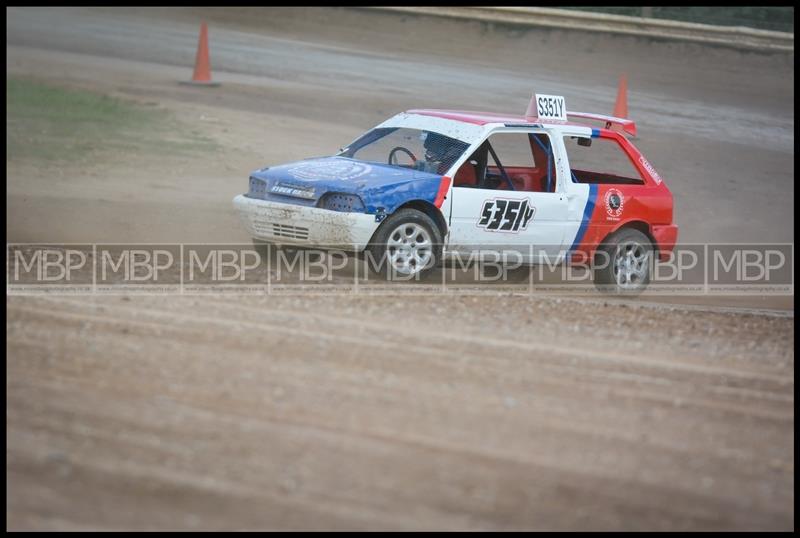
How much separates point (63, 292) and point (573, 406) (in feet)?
13.0

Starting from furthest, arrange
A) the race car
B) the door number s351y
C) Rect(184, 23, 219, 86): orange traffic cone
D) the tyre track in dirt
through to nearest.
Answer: Rect(184, 23, 219, 86): orange traffic cone < the door number s351y < the race car < the tyre track in dirt

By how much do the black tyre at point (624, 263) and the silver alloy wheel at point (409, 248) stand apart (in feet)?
5.95

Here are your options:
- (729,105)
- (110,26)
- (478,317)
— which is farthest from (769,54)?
(478,317)

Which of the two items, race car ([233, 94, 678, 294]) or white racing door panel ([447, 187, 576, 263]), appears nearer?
race car ([233, 94, 678, 294])

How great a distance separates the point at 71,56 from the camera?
76.4ft

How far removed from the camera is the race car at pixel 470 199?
1007 centimetres

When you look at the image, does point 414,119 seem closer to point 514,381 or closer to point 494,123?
point 494,123

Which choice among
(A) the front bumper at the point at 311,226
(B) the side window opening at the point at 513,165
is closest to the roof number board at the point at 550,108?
(B) the side window opening at the point at 513,165

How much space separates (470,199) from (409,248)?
702mm

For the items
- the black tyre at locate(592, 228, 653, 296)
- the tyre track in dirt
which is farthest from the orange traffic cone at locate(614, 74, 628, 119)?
the tyre track in dirt

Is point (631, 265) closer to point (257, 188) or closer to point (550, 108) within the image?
point (550, 108)

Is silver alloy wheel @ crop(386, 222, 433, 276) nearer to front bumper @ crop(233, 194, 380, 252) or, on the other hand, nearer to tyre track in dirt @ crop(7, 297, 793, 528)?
front bumper @ crop(233, 194, 380, 252)

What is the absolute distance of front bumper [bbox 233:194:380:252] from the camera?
995 centimetres

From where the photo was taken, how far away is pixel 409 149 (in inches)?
430
